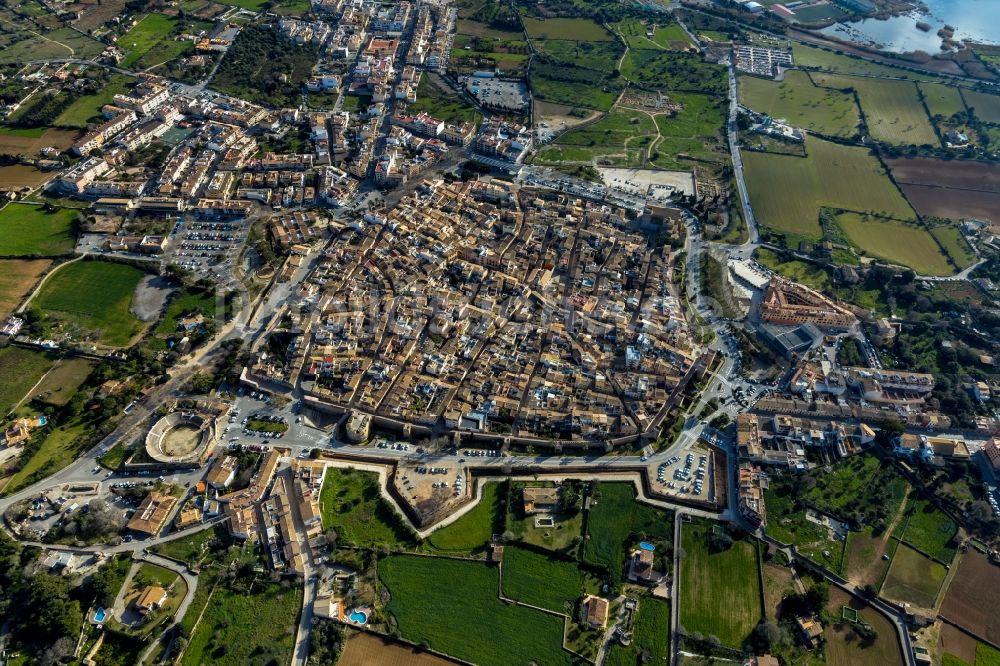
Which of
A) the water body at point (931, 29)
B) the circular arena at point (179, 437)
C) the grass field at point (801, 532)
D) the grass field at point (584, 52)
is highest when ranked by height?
the water body at point (931, 29)

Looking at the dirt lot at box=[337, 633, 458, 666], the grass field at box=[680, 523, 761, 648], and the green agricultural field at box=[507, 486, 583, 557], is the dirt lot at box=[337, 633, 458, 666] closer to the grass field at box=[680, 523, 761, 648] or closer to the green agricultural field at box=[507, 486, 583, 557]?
the green agricultural field at box=[507, 486, 583, 557]

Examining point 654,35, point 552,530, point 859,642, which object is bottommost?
point 552,530

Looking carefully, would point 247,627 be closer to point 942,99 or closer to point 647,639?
point 647,639

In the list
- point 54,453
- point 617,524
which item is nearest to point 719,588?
point 617,524

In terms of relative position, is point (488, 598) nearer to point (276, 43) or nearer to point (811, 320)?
point (811, 320)

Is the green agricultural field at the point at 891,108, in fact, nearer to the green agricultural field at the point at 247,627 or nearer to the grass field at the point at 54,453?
the green agricultural field at the point at 247,627

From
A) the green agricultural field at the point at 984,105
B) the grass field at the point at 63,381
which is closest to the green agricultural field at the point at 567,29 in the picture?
the green agricultural field at the point at 984,105

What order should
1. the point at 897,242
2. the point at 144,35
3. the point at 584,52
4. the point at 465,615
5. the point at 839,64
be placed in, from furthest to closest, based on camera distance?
the point at 839,64 → the point at 584,52 → the point at 144,35 → the point at 897,242 → the point at 465,615
